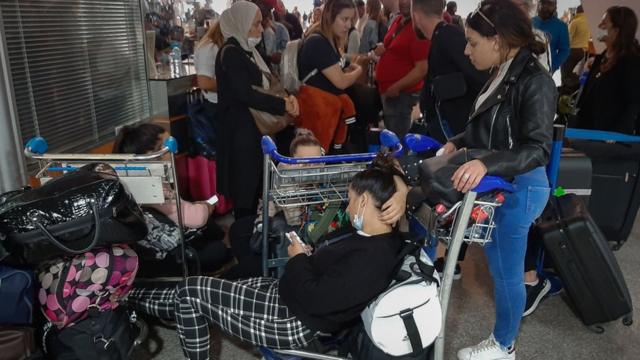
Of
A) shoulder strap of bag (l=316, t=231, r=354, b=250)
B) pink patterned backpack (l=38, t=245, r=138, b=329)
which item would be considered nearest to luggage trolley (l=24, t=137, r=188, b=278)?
pink patterned backpack (l=38, t=245, r=138, b=329)

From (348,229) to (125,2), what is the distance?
109 inches

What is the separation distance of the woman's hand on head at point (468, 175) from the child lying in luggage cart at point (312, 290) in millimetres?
185

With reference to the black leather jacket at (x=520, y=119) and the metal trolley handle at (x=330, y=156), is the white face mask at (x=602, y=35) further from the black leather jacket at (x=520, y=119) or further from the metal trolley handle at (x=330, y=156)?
the metal trolley handle at (x=330, y=156)

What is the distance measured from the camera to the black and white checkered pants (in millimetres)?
1705

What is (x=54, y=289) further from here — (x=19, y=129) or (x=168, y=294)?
(x=19, y=129)

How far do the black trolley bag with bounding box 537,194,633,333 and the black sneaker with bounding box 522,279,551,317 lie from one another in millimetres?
274

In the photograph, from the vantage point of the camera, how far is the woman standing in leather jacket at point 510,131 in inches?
66.8

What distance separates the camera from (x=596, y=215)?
129 inches

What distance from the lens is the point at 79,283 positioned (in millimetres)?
1757

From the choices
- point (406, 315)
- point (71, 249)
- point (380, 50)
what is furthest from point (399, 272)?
point (380, 50)

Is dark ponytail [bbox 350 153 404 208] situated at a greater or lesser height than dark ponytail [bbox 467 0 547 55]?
lesser

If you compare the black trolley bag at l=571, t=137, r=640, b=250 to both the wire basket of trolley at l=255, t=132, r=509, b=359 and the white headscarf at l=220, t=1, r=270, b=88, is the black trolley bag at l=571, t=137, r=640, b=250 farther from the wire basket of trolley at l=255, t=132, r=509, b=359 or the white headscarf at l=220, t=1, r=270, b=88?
the white headscarf at l=220, t=1, r=270, b=88

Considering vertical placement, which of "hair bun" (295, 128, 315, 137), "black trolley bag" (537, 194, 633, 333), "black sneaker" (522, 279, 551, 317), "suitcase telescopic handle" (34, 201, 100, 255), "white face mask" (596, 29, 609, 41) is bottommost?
"black sneaker" (522, 279, 551, 317)

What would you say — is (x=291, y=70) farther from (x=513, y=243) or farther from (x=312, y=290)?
(x=312, y=290)
